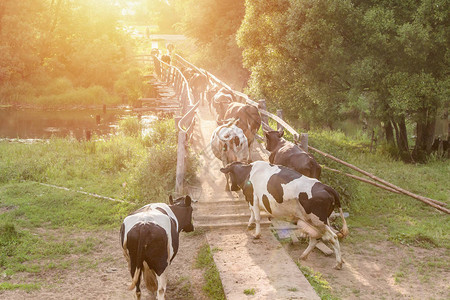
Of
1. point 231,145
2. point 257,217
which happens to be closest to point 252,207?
point 257,217

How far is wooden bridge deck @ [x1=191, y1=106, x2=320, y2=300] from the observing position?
25.4ft

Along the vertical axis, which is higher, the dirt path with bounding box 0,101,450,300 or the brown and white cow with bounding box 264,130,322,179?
the brown and white cow with bounding box 264,130,322,179

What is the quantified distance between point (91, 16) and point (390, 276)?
44.5m

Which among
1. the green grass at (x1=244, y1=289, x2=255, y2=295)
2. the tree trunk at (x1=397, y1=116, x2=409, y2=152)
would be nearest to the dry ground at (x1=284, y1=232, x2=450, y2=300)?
the green grass at (x1=244, y1=289, x2=255, y2=295)

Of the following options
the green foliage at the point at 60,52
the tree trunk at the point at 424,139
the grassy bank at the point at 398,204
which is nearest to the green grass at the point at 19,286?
the grassy bank at the point at 398,204

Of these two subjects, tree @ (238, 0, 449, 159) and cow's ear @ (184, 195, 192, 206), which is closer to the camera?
cow's ear @ (184, 195, 192, 206)

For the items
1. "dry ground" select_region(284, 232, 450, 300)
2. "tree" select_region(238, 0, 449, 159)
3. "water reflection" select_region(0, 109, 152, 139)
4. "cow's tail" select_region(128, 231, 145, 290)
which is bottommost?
"water reflection" select_region(0, 109, 152, 139)

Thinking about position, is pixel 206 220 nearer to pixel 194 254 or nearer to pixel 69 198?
pixel 194 254

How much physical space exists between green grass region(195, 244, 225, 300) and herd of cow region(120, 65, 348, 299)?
0.94 metres

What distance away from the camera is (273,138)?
11.6 meters

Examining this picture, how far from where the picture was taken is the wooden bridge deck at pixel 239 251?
7730mm

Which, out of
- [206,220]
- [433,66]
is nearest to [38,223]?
[206,220]

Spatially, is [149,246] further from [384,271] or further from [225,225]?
[384,271]

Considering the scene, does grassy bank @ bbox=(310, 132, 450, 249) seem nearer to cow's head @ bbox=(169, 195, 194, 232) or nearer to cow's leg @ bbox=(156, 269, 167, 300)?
cow's head @ bbox=(169, 195, 194, 232)
